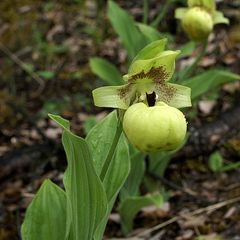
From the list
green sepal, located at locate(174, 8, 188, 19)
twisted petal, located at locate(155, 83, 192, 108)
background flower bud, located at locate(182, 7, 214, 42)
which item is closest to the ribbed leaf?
twisted petal, located at locate(155, 83, 192, 108)

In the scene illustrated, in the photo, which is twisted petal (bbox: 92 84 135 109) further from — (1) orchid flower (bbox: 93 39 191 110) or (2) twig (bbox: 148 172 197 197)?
(2) twig (bbox: 148 172 197 197)

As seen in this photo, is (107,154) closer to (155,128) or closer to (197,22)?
(155,128)

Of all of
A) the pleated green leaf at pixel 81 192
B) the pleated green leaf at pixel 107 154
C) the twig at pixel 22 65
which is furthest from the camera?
the twig at pixel 22 65

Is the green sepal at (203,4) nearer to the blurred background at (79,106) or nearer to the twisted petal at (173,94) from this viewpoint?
the blurred background at (79,106)

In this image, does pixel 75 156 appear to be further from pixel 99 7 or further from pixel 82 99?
pixel 99 7

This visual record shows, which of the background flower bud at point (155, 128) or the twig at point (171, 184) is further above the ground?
the background flower bud at point (155, 128)

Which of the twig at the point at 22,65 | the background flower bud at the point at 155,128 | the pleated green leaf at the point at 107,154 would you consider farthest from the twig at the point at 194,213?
the twig at the point at 22,65
